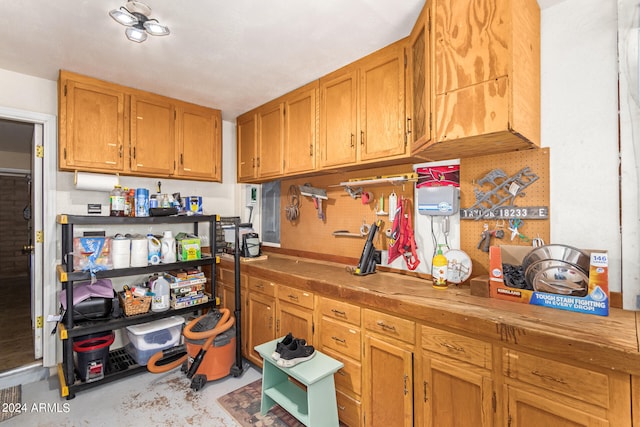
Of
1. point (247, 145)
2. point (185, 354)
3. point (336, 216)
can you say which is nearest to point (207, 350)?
point (185, 354)

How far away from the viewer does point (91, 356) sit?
2.44 meters

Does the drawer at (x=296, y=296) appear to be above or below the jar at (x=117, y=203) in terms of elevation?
below

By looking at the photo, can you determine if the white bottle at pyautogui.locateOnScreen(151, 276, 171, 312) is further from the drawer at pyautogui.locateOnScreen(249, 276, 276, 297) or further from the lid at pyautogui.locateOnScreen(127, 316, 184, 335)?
the drawer at pyautogui.locateOnScreen(249, 276, 276, 297)

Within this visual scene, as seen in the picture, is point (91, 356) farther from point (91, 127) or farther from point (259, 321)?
point (91, 127)

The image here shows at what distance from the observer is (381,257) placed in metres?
2.47

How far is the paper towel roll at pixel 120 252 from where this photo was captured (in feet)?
8.25

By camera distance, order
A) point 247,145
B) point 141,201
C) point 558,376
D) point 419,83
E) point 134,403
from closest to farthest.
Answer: point 558,376 → point 419,83 → point 134,403 → point 141,201 → point 247,145

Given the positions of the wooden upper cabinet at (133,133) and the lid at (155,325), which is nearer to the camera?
the wooden upper cabinet at (133,133)

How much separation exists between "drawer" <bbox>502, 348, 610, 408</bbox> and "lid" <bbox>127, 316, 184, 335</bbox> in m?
2.77

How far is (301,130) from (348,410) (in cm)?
221

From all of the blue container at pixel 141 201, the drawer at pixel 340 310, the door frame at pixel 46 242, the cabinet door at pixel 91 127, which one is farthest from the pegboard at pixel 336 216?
the door frame at pixel 46 242

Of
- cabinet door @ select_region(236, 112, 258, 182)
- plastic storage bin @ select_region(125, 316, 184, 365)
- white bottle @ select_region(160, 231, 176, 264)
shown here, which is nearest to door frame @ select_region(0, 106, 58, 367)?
plastic storage bin @ select_region(125, 316, 184, 365)

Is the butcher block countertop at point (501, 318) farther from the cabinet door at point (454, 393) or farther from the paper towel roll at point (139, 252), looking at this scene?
the paper towel roll at point (139, 252)

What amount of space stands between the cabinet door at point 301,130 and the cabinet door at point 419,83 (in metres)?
0.89
